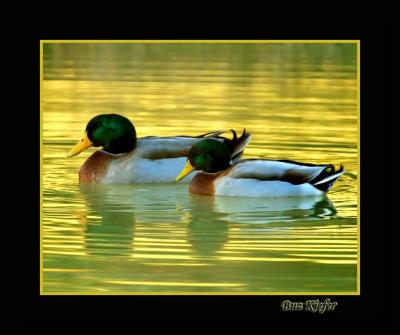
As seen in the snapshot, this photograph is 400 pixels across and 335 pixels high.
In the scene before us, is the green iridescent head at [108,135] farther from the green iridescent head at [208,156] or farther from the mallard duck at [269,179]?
the mallard duck at [269,179]

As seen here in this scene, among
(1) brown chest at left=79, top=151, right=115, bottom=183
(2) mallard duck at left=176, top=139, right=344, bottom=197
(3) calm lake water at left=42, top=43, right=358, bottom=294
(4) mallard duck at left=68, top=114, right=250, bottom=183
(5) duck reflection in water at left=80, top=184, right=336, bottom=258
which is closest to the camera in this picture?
(3) calm lake water at left=42, top=43, right=358, bottom=294

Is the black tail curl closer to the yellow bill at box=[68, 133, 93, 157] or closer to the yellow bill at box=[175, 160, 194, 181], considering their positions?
the yellow bill at box=[175, 160, 194, 181]

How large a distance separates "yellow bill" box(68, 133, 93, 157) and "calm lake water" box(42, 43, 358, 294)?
0.66 ft

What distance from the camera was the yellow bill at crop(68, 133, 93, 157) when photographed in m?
14.6

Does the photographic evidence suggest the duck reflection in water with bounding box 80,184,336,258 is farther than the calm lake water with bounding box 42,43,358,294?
Yes

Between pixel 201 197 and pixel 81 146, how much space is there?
5.68 feet

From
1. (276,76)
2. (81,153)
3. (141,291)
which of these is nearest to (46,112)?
(81,153)

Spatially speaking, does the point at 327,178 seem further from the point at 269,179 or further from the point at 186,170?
the point at 186,170

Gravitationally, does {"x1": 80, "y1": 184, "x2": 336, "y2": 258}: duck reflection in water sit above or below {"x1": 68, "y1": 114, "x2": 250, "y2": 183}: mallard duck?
below

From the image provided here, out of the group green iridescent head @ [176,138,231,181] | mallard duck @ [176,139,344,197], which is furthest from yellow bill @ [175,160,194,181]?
mallard duck @ [176,139,344,197]

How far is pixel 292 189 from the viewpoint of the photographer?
1348 cm

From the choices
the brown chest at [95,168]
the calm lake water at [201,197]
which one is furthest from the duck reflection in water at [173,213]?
the brown chest at [95,168]

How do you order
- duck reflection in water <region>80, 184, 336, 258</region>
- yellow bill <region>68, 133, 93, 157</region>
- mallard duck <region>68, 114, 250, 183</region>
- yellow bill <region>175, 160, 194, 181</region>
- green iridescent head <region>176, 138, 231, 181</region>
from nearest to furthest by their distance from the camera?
duck reflection in water <region>80, 184, 336, 258</region>, green iridescent head <region>176, 138, 231, 181</region>, yellow bill <region>175, 160, 194, 181</region>, mallard duck <region>68, 114, 250, 183</region>, yellow bill <region>68, 133, 93, 157</region>

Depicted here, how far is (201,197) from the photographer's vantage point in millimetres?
13586
